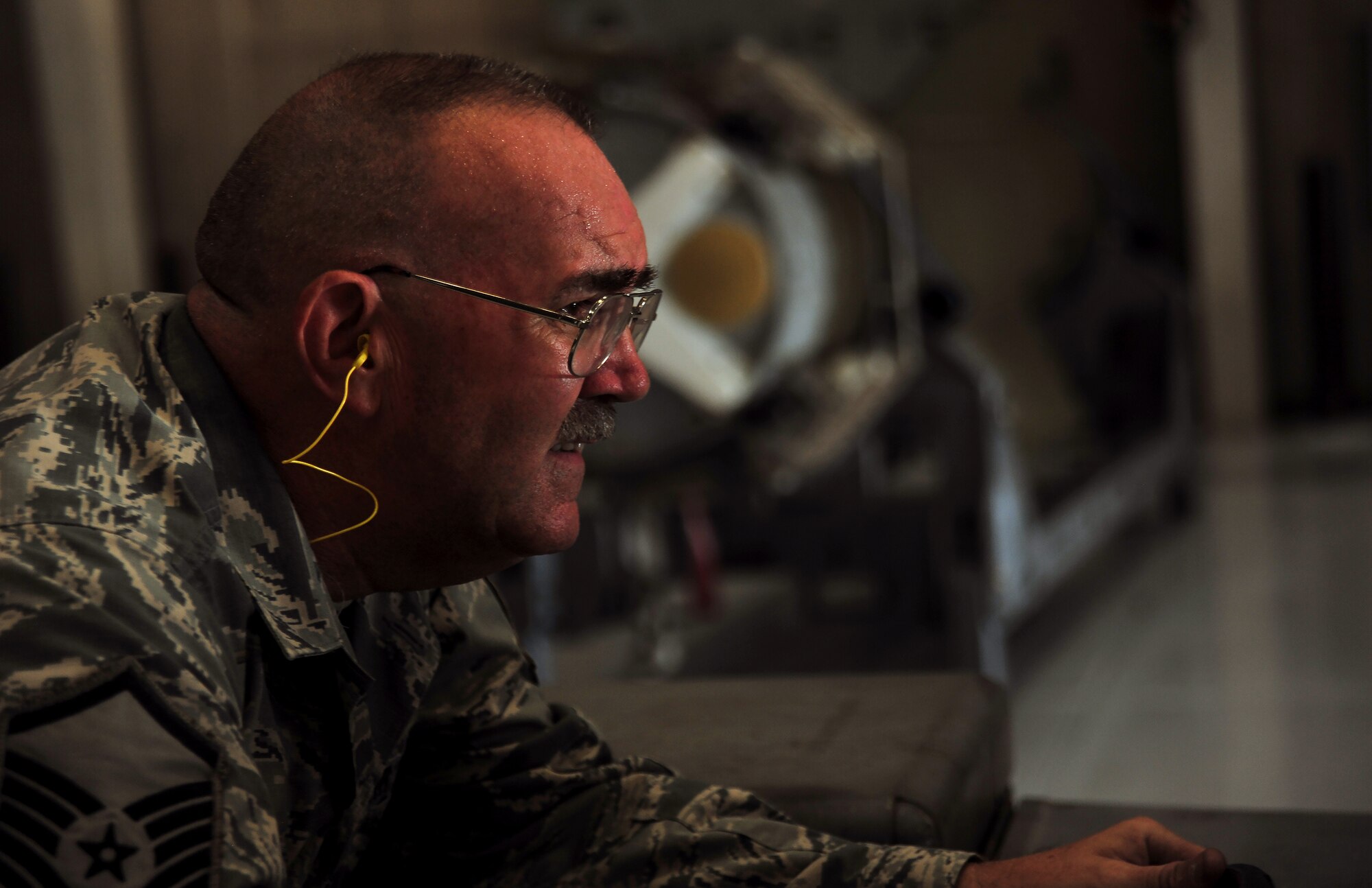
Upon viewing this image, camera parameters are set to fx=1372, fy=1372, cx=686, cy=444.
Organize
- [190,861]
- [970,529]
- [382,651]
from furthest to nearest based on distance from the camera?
[970,529] → [382,651] → [190,861]

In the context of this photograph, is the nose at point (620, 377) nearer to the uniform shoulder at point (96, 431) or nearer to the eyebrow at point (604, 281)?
the eyebrow at point (604, 281)

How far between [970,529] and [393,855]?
1651 millimetres

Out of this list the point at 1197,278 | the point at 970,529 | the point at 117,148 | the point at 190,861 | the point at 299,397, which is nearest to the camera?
the point at 190,861

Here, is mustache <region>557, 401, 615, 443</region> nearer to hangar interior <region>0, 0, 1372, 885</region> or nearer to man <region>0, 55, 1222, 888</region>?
man <region>0, 55, 1222, 888</region>

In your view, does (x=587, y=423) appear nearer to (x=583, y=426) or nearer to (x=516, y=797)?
(x=583, y=426)

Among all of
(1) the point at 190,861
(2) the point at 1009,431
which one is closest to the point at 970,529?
(2) the point at 1009,431

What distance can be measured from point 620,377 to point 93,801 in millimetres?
437

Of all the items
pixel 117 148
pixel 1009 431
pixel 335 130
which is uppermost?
pixel 117 148

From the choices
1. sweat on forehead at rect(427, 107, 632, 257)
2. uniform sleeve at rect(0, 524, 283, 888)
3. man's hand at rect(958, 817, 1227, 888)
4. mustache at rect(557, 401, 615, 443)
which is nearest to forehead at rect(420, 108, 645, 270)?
sweat on forehead at rect(427, 107, 632, 257)

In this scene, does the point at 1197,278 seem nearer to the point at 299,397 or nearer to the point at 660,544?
the point at 660,544

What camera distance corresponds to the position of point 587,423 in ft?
2.98

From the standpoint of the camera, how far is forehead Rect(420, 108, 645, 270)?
2.69ft

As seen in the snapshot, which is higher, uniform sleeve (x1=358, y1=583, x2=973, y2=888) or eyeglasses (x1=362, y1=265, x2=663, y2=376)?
eyeglasses (x1=362, y1=265, x2=663, y2=376)

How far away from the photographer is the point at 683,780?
3.31 ft
